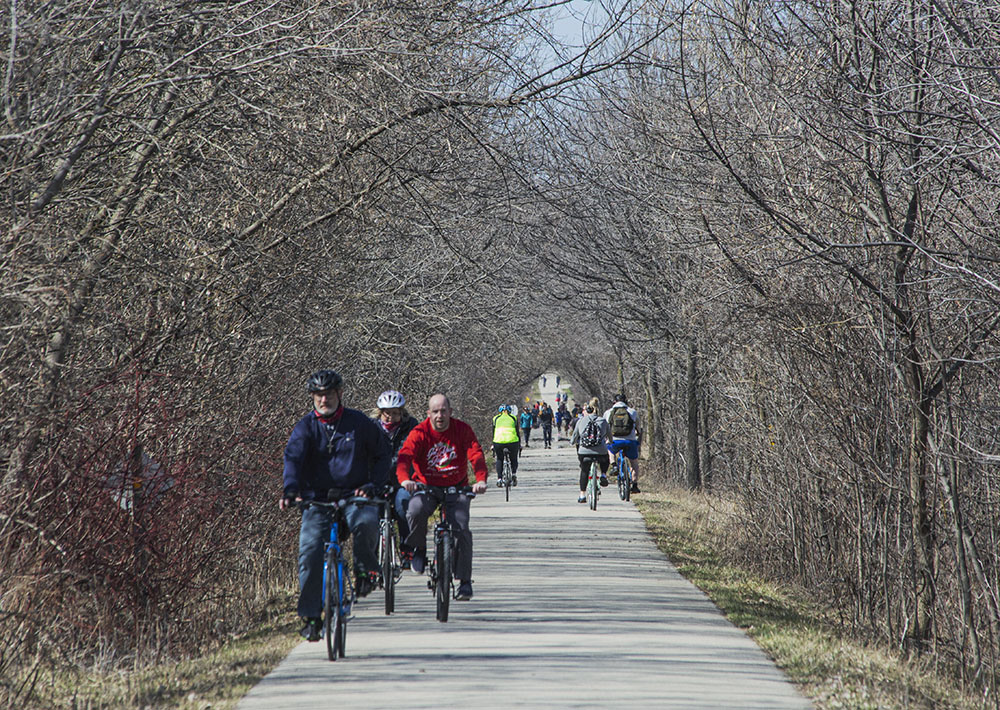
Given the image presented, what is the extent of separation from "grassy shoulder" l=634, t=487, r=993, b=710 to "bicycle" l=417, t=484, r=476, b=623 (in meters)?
2.27

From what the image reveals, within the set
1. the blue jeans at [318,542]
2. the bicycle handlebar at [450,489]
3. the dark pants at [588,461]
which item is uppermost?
the dark pants at [588,461]

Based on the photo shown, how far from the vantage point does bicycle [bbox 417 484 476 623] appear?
9719mm

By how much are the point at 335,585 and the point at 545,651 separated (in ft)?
4.61

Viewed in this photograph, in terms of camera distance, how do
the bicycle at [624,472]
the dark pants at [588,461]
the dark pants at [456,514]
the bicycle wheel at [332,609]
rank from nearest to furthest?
the bicycle wheel at [332,609] → the dark pants at [456,514] → the dark pants at [588,461] → the bicycle at [624,472]

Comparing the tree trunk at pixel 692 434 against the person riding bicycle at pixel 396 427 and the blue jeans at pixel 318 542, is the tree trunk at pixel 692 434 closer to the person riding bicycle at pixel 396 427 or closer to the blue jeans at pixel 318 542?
the person riding bicycle at pixel 396 427

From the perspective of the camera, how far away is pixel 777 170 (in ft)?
38.4

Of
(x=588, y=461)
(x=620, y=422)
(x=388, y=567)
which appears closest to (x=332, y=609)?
(x=388, y=567)

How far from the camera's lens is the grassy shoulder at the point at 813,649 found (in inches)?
298

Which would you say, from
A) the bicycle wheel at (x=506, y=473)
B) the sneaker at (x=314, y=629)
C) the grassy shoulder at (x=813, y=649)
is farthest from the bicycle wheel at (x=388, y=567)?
the bicycle wheel at (x=506, y=473)

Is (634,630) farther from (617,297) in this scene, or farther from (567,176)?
(617,297)

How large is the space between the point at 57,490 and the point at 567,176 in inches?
255

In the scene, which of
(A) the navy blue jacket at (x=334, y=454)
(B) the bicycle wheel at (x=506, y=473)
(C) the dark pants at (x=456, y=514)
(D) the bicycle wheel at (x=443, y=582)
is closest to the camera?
(A) the navy blue jacket at (x=334, y=454)

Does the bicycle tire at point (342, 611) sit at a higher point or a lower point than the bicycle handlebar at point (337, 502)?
lower

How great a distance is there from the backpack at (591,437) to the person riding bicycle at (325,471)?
13721 millimetres
